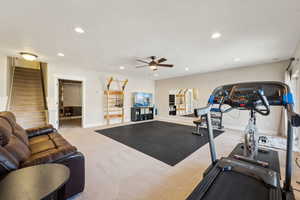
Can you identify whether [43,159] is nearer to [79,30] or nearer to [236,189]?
[236,189]

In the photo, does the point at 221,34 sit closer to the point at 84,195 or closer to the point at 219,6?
the point at 219,6

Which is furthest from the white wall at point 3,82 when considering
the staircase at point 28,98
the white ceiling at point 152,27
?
the white ceiling at point 152,27

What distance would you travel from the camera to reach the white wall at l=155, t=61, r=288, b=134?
4.51 m

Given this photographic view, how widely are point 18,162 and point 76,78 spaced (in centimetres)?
455

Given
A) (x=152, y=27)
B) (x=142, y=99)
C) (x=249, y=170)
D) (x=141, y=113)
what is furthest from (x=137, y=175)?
(x=142, y=99)

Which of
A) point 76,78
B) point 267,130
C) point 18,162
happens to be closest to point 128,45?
point 18,162

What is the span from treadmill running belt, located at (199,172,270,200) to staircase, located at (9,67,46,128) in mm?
6039

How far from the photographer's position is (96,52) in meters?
3.62

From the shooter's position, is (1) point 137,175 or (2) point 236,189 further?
(1) point 137,175

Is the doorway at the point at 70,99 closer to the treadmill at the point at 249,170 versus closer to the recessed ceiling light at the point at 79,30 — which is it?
the recessed ceiling light at the point at 79,30

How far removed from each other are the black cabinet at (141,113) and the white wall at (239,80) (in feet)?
6.77

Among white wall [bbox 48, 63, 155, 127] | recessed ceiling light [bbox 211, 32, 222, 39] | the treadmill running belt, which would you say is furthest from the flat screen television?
the treadmill running belt

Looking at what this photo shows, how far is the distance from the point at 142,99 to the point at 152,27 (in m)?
5.52

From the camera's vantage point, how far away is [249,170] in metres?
1.55
